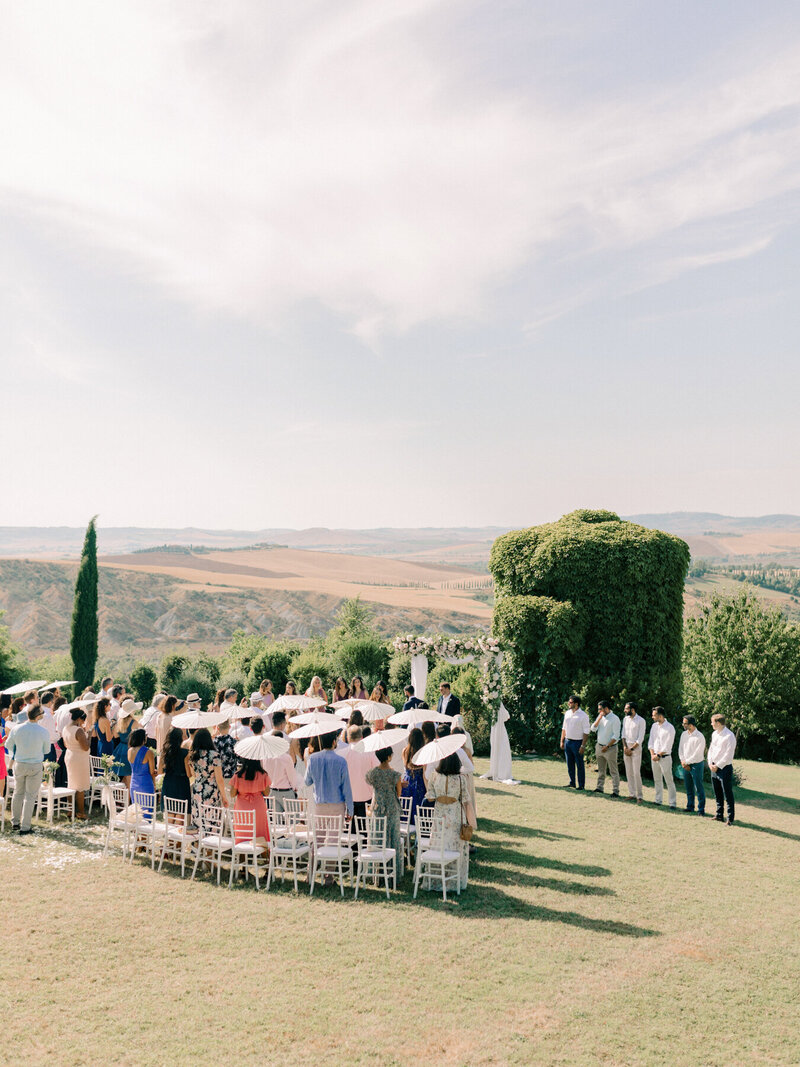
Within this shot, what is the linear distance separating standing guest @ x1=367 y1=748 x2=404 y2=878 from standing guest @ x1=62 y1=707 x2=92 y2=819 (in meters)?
5.42

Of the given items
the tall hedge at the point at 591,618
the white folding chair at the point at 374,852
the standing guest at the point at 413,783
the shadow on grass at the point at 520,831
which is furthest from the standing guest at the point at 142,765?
the tall hedge at the point at 591,618

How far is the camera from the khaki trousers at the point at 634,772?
14.0 m

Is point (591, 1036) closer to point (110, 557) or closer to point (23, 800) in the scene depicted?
point (23, 800)

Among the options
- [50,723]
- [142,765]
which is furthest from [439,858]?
[50,723]

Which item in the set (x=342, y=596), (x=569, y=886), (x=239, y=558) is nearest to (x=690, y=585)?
(x=342, y=596)

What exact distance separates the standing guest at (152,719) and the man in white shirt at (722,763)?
9.18 meters

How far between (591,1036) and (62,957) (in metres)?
4.83

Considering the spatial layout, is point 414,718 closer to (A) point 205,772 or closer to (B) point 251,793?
(B) point 251,793

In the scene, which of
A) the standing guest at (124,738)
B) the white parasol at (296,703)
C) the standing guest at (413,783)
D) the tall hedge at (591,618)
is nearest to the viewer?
the standing guest at (413,783)

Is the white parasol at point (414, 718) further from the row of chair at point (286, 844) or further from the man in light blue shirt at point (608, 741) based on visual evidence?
the man in light blue shirt at point (608, 741)

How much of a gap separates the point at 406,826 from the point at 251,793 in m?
2.20

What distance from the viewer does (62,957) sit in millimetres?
6918

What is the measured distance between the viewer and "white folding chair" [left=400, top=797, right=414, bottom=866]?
9.71m

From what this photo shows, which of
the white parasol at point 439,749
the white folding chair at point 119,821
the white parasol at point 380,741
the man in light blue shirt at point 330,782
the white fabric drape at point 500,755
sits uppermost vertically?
the white parasol at point 439,749
